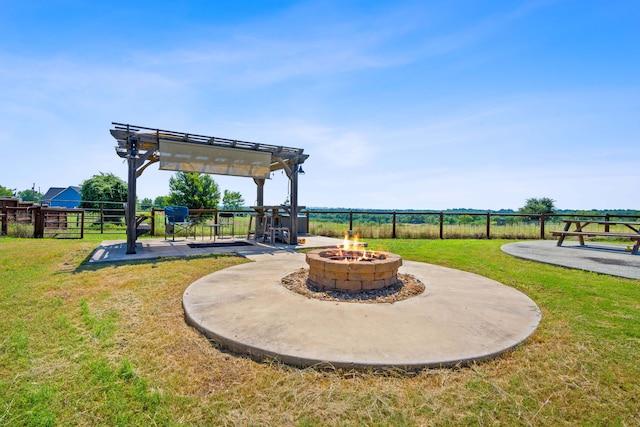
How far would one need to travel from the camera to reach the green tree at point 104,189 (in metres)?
19.8

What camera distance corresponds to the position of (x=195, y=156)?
7.48 m

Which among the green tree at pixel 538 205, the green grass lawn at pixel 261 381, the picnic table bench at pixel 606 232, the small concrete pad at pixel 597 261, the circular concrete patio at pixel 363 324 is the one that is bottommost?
the green grass lawn at pixel 261 381

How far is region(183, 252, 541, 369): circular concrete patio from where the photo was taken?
1930 millimetres

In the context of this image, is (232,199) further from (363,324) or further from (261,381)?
(261,381)

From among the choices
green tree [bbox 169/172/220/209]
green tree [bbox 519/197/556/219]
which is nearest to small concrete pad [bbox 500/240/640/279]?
green tree [bbox 169/172/220/209]

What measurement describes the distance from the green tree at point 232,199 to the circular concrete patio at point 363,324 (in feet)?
109

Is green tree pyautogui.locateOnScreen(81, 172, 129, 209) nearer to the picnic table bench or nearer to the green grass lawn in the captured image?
the green grass lawn

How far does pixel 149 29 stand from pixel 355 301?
756cm

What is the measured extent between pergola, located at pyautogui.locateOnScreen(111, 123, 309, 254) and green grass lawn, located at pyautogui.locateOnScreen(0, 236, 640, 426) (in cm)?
392

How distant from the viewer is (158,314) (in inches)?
112

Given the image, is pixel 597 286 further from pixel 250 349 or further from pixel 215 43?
pixel 215 43

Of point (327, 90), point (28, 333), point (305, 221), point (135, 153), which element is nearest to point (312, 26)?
point (327, 90)

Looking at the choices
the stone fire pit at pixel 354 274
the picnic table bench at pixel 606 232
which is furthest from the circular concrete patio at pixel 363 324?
the picnic table bench at pixel 606 232

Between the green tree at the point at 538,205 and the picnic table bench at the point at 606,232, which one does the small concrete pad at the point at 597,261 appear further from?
the green tree at the point at 538,205
